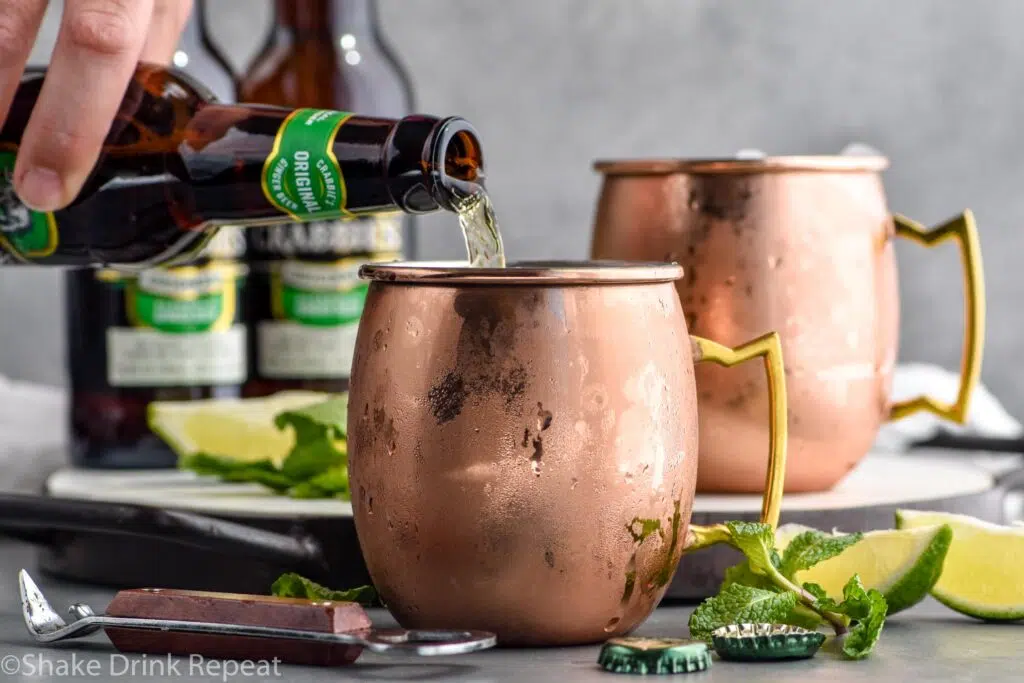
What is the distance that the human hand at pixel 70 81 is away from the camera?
76cm

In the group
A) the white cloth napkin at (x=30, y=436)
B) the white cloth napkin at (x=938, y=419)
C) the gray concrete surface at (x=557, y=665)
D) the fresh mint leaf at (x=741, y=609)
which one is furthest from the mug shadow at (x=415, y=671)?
the white cloth napkin at (x=938, y=419)

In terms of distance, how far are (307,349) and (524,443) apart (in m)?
0.62

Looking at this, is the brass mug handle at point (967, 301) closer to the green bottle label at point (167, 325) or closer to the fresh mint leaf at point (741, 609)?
the fresh mint leaf at point (741, 609)

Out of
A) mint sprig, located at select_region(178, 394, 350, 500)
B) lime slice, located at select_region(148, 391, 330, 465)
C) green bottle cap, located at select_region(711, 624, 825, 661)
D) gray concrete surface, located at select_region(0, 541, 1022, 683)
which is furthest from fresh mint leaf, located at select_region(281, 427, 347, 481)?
green bottle cap, located at select_region(711, 624, 825, 661)

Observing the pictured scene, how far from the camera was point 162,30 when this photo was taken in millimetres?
1012

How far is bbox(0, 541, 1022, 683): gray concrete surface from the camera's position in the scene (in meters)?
0.61

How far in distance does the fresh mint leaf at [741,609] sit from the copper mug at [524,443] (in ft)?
0.11

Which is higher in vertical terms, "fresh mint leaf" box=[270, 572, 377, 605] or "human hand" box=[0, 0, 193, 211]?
"human hand" box=[0, 0, 193, 211]

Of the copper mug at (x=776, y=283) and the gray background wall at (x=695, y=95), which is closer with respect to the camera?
the copper mug at (x=776, y=283)

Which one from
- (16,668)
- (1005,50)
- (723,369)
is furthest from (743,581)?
(1005,50)

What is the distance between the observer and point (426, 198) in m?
0.78

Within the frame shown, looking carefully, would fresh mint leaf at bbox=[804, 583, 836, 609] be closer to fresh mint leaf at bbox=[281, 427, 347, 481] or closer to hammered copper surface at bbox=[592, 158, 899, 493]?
hammered copper surface at bbox=[592, 158, 899, 493]

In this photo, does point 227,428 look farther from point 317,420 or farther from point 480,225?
point 480,225

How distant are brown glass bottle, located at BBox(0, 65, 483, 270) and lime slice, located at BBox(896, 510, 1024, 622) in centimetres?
28
